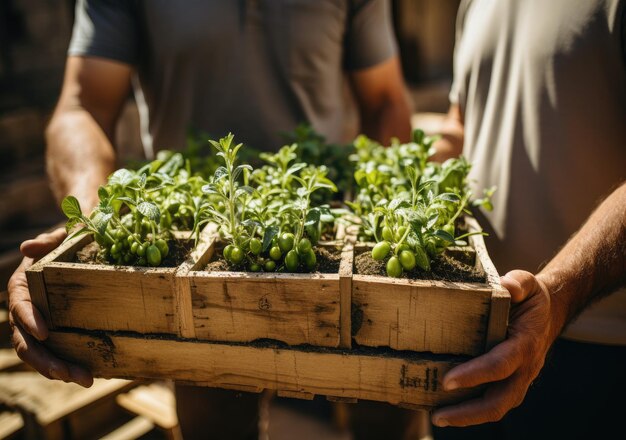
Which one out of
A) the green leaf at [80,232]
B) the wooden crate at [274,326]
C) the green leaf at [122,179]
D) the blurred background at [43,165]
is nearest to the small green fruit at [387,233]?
the wooden crate at [274,326]

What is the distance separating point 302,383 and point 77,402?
151 cm

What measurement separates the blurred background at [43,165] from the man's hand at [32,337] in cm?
92

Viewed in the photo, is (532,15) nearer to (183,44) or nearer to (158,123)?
(183,44)

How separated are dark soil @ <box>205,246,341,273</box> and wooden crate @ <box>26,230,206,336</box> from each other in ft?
0.21

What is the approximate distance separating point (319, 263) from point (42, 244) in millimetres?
973

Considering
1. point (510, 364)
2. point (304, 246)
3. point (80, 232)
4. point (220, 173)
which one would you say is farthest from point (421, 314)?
point (80, 232)

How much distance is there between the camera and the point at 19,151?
5.38 m

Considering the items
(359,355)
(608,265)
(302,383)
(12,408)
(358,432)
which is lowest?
(358,432)

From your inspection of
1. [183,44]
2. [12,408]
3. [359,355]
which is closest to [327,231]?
[359,355]

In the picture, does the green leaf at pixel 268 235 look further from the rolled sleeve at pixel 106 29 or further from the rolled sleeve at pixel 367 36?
the rolled sleeve at pixel 367 36

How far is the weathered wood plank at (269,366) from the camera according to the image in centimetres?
145

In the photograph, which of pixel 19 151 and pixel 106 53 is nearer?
pixel 106 53

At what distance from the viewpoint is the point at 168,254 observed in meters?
1.66

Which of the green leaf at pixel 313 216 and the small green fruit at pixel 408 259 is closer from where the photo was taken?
the small green fruit at pixel 408 259
